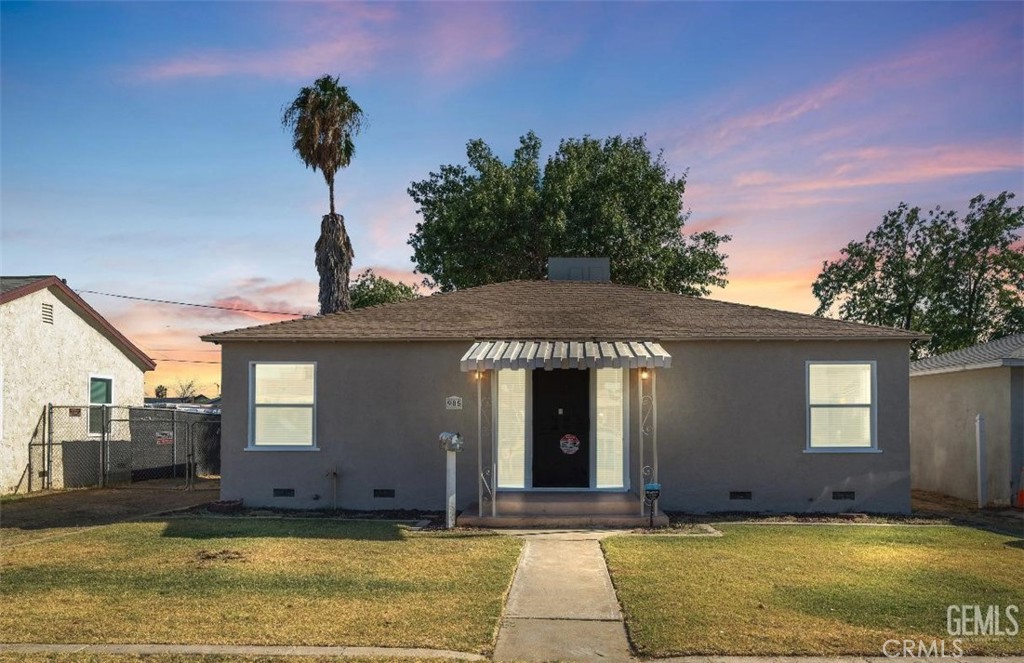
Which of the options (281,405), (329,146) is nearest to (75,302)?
(281,405)

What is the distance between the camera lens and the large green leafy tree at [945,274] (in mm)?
36562

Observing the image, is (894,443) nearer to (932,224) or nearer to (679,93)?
(679,93)

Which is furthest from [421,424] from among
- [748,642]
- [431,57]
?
[748,642]

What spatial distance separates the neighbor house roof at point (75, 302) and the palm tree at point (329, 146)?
598 centimetres

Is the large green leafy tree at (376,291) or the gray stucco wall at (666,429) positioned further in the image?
the large green leafy tree at (376,291)

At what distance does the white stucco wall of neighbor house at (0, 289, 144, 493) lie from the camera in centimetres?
1789

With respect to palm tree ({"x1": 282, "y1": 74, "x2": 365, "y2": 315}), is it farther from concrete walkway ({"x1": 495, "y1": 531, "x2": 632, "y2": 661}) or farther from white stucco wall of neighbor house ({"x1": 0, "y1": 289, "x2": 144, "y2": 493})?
concrete walkway ({"x1": 495, "y1": 531, "x2": 632, "y2": 661})

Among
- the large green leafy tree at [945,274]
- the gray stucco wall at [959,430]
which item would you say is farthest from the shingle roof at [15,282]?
the large green leafy tree at [945,274]

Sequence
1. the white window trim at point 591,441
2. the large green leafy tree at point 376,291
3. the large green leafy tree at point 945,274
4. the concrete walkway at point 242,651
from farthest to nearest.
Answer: the large green leafy tree at point 376,291, the large green leafy tree at point 945,274, the white window trim at point 591,441, the concrete walkway at point 242,651

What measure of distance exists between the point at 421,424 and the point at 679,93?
9.44m

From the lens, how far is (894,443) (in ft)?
47.8

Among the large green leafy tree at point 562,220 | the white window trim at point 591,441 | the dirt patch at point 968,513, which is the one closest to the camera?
the dirt patch at point 968,513

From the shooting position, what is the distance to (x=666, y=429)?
14719 mm

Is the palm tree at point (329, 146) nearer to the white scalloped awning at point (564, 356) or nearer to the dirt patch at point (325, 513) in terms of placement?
the dirt patch at point (325, 513)
